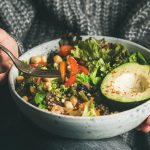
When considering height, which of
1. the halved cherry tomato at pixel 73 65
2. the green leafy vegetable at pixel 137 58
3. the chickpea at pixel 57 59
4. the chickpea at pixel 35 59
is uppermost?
the green leafy vegetable at pixel 137 58

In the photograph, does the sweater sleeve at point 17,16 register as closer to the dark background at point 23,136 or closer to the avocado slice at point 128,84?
the dark background at point 23,136

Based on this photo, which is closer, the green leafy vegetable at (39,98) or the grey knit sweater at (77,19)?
the green leafy vegetable at (39,98)

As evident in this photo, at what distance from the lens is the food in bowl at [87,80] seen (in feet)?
3.51

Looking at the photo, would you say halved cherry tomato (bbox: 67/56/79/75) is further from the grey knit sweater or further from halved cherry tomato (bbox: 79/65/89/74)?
the grey knit sweater

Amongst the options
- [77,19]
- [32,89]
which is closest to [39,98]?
[32,89]

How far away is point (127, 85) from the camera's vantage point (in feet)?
3.69

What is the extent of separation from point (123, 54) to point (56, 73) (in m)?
0.20

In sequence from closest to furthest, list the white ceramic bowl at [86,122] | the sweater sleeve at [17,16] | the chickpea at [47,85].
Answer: the white ceramic bowl at [86,122], the chickpea at [47,85], the sweater sleeve at [17,16]

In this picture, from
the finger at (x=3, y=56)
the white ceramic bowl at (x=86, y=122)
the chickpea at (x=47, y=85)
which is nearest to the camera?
the white ceramic bowl at (x=86, y=122)

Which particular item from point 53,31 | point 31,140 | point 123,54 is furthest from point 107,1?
point 31,140

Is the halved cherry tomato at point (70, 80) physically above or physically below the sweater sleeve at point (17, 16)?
above

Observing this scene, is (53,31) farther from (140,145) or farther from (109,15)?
(140,145)

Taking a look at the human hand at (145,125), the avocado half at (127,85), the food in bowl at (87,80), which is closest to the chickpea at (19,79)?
the food in bowl at (87,80)

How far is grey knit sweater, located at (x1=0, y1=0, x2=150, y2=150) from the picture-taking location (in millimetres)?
1424
